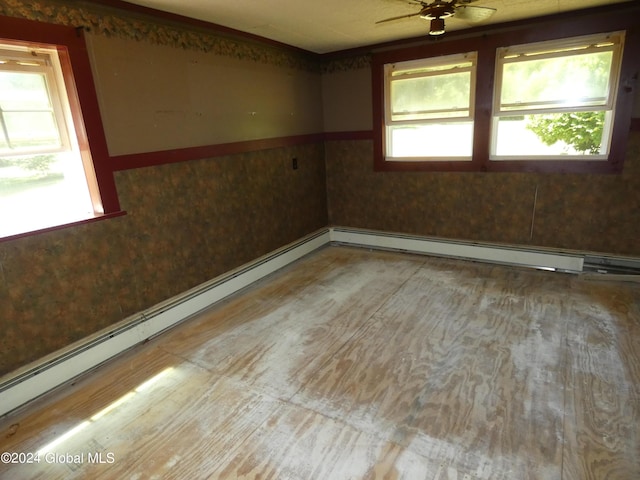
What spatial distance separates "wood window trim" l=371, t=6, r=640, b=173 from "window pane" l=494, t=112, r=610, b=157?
11cm

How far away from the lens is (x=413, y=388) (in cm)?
226

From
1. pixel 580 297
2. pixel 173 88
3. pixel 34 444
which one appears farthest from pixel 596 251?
pixel 34 444

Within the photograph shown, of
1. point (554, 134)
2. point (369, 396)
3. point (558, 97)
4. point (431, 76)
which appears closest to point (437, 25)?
point (431, 76)

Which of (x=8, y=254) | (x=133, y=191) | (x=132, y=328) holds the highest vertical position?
(x=133, y=191)

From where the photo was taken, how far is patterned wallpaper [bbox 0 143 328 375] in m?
2.32

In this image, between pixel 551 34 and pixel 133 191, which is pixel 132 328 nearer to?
pixel 133 191

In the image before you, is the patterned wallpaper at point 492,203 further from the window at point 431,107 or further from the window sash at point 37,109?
the window sash at point 37,109

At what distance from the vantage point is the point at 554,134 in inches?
144

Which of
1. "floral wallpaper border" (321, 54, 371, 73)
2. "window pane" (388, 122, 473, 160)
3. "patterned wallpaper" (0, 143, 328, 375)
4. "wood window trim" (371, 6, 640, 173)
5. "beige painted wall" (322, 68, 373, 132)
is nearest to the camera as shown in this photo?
"patterned wallpaper" (0, 143, 328, 375)

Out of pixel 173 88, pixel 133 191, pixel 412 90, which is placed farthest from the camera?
pixel 412 90

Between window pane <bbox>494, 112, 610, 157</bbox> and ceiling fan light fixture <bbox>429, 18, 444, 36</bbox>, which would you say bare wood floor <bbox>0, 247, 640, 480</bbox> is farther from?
ceiling fan light fixture <bbox>429, 18, 444, 36</bbox>

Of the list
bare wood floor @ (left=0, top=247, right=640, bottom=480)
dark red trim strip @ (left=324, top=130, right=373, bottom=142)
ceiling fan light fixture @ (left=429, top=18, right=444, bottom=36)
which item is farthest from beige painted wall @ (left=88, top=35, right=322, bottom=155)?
ceiling fan light fixture @ (left=429, top=18, right=444, bottom=36)

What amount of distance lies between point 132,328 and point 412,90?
153 inches

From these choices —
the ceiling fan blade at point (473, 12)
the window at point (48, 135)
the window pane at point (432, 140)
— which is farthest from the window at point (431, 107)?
the window at point (48, 135)
